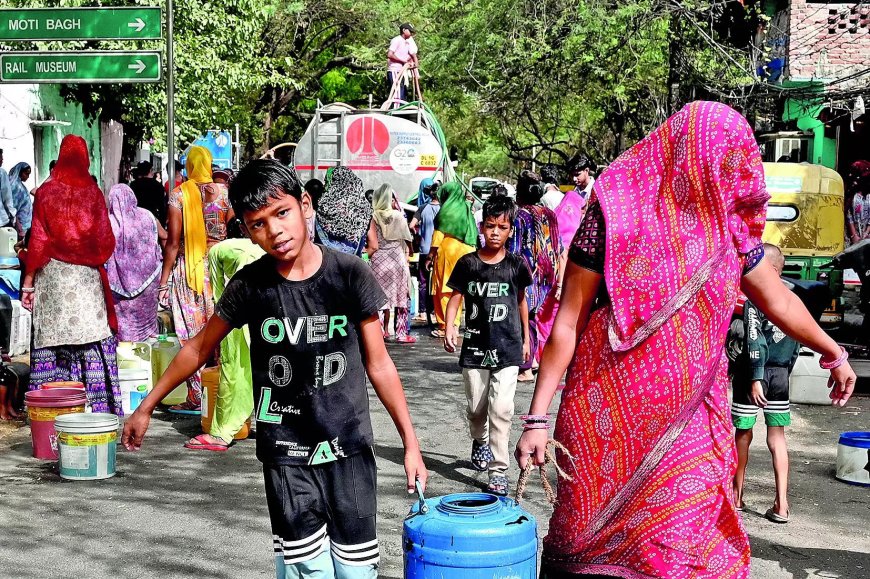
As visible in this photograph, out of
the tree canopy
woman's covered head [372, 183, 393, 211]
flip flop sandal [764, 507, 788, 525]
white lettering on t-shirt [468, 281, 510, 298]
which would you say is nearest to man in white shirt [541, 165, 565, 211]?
woman's covered head [372, 183, 393, 211]

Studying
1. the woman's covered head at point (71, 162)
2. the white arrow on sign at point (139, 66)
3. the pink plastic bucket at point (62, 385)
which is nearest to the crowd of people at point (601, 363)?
the pink plastic bucket at point (62, 385)

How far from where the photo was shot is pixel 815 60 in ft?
69.5

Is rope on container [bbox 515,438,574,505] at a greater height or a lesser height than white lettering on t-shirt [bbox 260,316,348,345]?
lesser

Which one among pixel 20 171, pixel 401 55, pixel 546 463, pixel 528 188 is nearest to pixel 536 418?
pixel 546 463

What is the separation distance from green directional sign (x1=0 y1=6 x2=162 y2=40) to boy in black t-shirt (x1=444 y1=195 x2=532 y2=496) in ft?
12.6

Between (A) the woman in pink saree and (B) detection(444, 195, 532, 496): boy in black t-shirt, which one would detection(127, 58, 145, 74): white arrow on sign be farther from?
(A) the woman in pink saree

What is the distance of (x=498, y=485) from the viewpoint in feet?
21.6

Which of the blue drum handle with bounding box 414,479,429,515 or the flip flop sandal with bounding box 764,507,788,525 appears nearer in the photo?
the blue drum handle with bounding box 414,479,429,515

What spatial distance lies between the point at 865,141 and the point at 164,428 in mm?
15324

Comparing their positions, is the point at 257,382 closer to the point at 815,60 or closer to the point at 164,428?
the point at 164,428

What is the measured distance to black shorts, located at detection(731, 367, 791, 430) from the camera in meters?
6.12

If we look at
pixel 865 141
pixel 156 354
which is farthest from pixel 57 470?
pixel 865 141

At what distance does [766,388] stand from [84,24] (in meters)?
6.42

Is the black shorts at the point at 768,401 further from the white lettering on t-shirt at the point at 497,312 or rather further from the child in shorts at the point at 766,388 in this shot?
the white lettering on t-shirt at the point at 497,312
